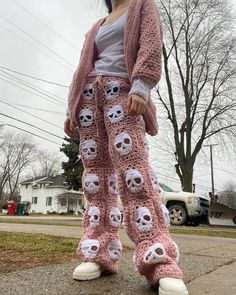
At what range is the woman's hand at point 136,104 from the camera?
2154mm

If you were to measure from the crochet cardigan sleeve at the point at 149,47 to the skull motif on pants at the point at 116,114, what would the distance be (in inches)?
7.3

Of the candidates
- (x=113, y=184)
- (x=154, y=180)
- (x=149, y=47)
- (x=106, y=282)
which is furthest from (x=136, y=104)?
(x=106, y=282)

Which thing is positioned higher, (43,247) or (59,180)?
(59,180)

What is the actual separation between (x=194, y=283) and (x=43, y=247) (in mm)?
1704

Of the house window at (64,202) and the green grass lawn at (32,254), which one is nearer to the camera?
the green grass lawn at (32,254)


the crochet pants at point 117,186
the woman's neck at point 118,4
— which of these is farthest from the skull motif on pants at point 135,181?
the woman's neck at point 118,4

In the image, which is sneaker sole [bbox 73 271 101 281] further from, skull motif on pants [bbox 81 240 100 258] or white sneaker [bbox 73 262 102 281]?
skull motif on pants [bbox 81 240 100 258]

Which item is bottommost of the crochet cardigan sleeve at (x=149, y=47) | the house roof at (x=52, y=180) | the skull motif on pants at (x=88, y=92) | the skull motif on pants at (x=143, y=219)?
the skull motif on pants at (x=143, y=219)

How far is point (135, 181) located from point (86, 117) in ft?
1.66

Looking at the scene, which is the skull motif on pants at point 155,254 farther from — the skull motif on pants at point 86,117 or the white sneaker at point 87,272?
the skull motif on pants at point 86,117

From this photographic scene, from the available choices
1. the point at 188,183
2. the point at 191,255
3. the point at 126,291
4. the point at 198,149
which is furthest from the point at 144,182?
the point at 198,149

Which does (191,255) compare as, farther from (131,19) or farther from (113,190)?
(131,19)

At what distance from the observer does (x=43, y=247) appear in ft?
11.8

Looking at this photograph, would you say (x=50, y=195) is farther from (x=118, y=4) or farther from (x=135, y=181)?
(x=135, y=181)
